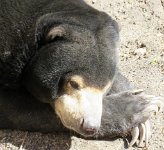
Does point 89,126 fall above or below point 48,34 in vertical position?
below

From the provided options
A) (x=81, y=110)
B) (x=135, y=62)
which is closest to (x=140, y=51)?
(x=135, y=62)

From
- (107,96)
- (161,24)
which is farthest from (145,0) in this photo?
(107,96)

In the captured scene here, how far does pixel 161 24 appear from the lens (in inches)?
291

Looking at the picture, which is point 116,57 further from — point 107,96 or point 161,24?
point 161,24

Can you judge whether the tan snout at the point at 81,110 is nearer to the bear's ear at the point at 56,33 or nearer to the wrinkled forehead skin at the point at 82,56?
the wrinkled forehead skin at the point at 82,56

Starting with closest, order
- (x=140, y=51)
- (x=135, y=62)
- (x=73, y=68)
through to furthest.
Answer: (x=73, y=68) < (x=135, y=62) < (x=140, y=51)

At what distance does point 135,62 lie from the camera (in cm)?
677

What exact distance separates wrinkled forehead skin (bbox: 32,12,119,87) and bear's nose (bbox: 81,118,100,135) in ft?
1.23

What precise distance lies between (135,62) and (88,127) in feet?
5.83

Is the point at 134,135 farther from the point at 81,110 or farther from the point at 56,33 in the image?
the point at 56,33

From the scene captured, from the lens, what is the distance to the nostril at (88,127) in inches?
205

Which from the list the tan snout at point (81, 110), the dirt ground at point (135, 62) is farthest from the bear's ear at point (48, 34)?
the dirt ground at point (135, 62)

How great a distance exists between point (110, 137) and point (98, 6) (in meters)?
2.34

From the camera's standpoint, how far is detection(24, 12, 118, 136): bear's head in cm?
534
